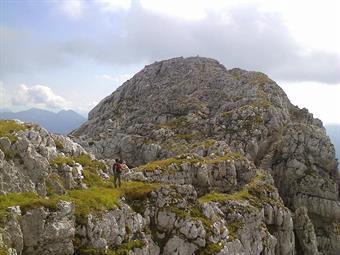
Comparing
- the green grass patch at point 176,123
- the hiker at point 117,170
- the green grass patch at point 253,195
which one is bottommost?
the green grass patch at point 253,195

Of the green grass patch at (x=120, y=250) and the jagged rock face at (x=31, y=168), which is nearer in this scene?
the green grass patch at (x=120, y=250)

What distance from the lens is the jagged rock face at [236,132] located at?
12225 centimetres

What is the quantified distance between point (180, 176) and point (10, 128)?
2940 centimetres

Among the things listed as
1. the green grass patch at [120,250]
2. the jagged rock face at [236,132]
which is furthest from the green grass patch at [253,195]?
the green grass patch at [120,250]

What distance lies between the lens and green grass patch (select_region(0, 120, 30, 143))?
171 ft

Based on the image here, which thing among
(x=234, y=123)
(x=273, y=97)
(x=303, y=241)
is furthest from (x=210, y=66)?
(x=303, y=241)

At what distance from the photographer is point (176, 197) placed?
59250mm

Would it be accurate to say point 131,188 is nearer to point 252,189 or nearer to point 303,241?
point 252,189

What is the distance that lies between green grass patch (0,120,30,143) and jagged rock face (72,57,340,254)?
1904 inches

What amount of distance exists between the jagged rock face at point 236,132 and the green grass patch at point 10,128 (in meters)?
48.4

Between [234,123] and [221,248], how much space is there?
3043 inches

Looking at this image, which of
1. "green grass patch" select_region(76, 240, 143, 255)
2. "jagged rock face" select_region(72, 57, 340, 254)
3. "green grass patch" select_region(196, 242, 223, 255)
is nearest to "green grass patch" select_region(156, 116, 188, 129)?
"jagged rock face" select_region(72, 57, 340, 254)

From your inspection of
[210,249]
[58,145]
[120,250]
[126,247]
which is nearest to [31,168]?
[120,250]

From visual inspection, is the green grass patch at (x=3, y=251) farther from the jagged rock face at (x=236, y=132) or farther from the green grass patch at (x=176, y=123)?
the green grass patch at (x=176, y=123)
